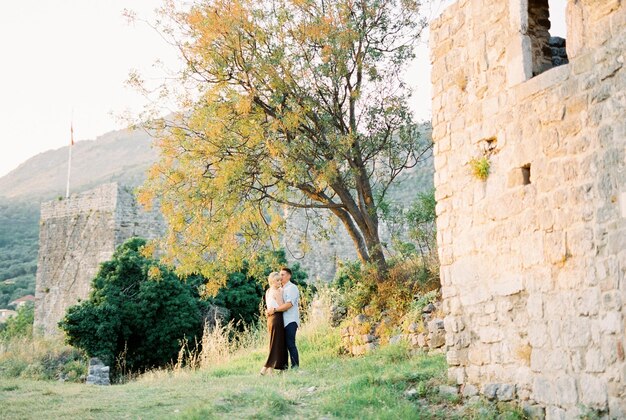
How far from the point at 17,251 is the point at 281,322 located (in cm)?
3976

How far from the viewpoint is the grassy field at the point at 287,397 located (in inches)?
235

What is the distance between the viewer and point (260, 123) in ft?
36.3

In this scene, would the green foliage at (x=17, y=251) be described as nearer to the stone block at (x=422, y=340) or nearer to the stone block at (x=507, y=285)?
the stone block at (x=422, y=340)

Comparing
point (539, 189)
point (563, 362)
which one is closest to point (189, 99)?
point (539, 189)

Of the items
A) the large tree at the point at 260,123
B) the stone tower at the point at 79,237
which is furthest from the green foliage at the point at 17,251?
the large tree at the point at 260,123

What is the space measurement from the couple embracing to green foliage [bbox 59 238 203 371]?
16.8 ft

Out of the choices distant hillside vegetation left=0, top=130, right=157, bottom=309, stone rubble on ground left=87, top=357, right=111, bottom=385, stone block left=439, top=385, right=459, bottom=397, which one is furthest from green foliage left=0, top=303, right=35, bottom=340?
stone block left=439, top=385, right=459, bottom=397

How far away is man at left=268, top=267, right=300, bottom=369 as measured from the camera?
32.1 feet

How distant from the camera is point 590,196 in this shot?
4.94 metres

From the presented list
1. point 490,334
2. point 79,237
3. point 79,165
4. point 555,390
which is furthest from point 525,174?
point 79,165

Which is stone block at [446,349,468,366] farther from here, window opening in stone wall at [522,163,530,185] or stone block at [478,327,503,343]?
window opening in stone wall at [522,163,530,185]

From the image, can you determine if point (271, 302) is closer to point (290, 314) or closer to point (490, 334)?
point (290, 314)

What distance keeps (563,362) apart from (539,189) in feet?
4.53

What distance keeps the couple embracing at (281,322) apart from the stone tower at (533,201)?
3584 mm
